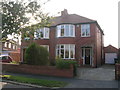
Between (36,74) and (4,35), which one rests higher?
(4,35)

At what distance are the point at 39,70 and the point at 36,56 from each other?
4.89ft

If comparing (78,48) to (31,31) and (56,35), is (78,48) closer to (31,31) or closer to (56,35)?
(56,35)

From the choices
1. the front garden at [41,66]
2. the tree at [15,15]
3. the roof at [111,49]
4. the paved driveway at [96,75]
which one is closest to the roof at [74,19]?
the front garden at [41,66]

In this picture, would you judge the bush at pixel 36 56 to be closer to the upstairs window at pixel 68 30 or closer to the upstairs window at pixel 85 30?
the upstairs window at pixel 68 30

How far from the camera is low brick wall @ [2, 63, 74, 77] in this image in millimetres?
11961

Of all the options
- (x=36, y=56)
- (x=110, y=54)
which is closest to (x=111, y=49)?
(x=110, y=54)

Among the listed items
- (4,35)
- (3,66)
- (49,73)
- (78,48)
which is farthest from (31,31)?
(78,48)

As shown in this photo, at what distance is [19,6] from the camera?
7.96 metres

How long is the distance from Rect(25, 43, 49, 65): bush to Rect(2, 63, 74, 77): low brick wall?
0.60m

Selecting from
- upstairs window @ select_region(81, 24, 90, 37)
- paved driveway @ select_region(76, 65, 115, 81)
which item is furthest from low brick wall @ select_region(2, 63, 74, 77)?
upstairs window @ select_region(81, 24, 90, 37)

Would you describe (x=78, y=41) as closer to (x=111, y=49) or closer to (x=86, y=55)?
(x=86, y=55)

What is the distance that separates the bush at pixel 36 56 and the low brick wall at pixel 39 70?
596mm

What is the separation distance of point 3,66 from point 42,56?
4.79 metres

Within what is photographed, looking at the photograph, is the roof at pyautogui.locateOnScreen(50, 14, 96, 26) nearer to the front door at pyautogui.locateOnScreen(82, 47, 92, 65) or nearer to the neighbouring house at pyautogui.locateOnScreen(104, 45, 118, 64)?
the front door at pyautogui.locateOnScreen(82, 47, 92, 65)
